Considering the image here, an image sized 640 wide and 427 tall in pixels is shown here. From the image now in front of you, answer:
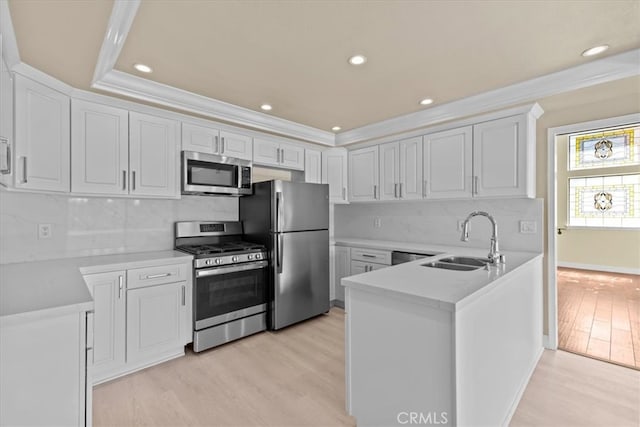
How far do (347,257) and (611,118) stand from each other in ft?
9.29

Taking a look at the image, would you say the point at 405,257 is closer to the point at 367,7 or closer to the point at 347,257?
the point at 347,257

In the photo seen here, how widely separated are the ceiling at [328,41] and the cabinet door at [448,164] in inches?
21.5

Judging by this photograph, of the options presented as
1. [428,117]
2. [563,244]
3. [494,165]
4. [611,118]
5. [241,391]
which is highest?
[428,117]

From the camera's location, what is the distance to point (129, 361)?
7.72 ft

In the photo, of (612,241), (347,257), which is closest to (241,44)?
(347,257)

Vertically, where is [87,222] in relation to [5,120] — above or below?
below

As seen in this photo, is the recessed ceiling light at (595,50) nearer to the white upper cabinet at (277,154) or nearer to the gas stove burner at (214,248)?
the white upper cabinet at (277,154)

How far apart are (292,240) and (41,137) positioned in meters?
2.21

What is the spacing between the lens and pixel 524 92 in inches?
99.0

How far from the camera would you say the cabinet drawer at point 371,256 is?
3.44 m

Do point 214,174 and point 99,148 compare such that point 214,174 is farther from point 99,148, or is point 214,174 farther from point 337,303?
point 337,303

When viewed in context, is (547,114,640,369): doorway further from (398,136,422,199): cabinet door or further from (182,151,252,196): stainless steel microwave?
(182,151,252,196): stainless steel microwave

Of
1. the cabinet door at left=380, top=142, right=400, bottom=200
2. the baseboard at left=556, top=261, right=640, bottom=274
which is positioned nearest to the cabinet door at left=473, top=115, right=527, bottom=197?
the cabinet door at left=380, top=142, right=400, bottom=200

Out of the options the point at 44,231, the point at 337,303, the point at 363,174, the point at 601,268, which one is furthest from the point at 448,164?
the point at 601,268
